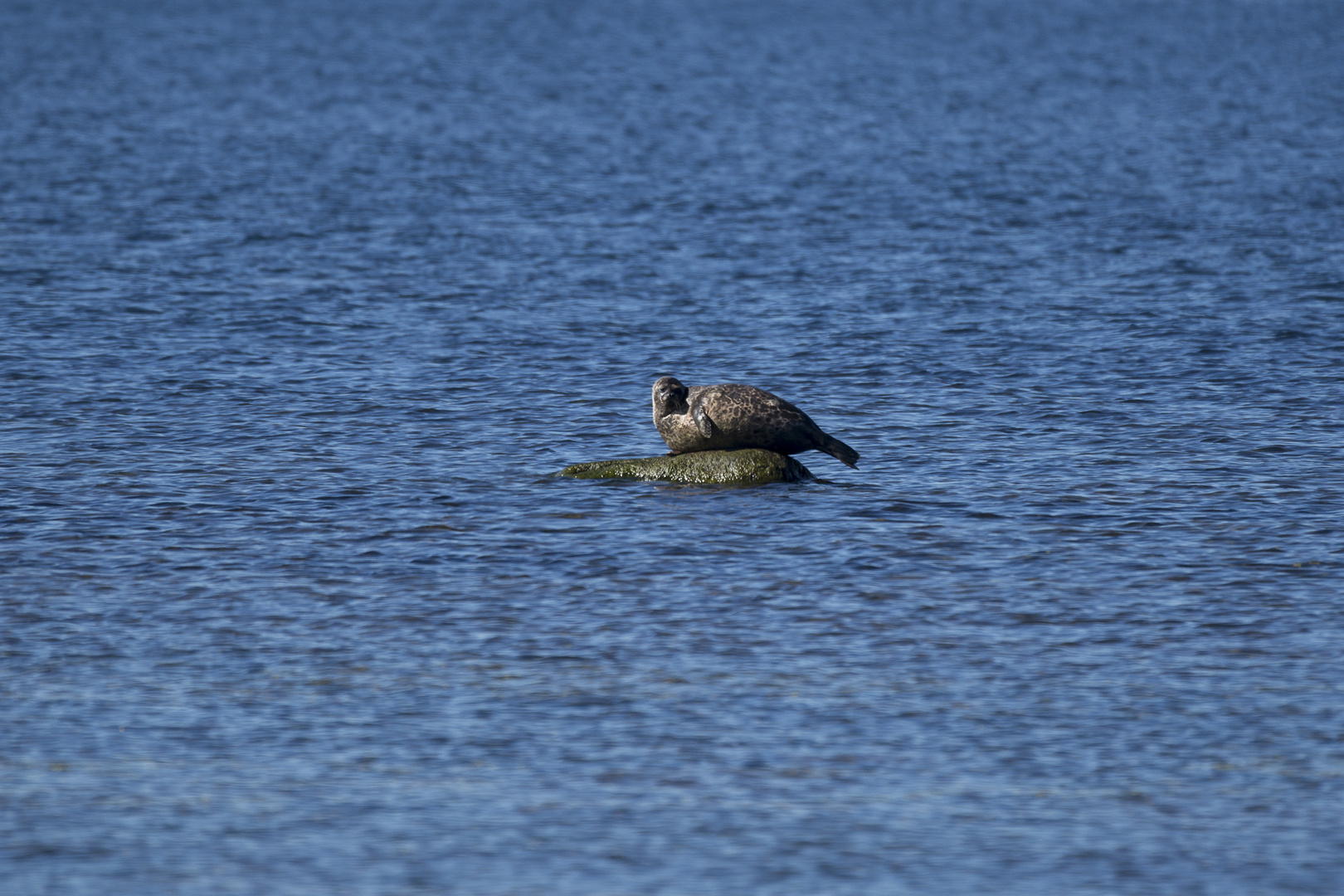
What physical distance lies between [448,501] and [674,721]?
615 centimetres

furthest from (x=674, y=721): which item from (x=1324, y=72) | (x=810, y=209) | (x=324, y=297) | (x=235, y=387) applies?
(x=1324, y=72)

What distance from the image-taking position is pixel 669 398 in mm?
18641

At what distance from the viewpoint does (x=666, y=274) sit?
3106 centimetres

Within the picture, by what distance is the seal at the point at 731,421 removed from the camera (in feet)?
60.5

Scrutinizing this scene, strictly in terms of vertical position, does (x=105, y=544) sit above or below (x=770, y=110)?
below

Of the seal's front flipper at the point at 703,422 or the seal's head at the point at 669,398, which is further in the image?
the seal's head at the point at 669,398

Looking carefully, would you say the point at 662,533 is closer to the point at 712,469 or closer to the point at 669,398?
the point at 712,469

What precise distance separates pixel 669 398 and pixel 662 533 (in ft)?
7.52

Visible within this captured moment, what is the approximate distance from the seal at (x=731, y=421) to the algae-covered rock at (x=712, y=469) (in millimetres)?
120

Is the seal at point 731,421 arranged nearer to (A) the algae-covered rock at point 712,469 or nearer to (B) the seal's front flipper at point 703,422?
(B) the seal's front flipper at point 703,422

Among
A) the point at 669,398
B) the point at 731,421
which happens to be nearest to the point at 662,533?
the point at 731,421

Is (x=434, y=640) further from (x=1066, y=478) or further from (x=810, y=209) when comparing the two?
(x=810, y=209)

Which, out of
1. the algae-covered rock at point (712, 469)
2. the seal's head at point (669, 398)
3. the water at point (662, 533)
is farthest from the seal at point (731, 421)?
the water at point (662, 533)

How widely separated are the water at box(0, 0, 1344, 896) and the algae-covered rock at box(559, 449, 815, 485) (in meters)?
0.26
